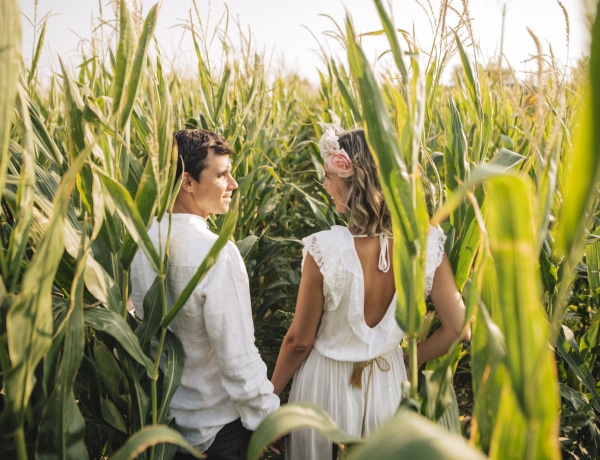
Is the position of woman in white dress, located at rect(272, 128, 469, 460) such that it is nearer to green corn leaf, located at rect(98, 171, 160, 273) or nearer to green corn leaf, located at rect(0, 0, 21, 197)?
green corn leaf, located at rect(98, 171, 160, 273)

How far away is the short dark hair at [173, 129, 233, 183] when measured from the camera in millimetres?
1472

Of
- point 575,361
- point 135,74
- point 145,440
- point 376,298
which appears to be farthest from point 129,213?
point 575,361

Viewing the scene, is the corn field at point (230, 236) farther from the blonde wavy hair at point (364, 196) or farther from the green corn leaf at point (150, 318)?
the blonde wavy hair at point (364, 196)

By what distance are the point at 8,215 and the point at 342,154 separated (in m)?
0.97

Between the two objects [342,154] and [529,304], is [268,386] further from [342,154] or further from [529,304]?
[529,304]

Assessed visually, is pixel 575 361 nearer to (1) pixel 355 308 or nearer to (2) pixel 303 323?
(1) pixel 355 308

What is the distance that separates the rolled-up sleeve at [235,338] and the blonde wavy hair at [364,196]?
35 centimetres

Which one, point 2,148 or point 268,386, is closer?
point 2,148

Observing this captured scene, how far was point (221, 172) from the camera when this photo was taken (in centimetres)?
151

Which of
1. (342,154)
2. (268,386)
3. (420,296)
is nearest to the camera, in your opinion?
(420,296)

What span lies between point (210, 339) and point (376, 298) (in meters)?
0.47

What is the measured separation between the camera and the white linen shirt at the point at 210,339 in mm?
1219

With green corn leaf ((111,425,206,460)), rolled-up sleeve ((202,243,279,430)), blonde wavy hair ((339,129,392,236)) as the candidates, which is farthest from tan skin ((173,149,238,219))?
green corn leaf ((111,425,206,460))

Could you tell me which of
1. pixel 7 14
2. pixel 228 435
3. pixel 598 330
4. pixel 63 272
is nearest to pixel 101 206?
pixel 63 272
